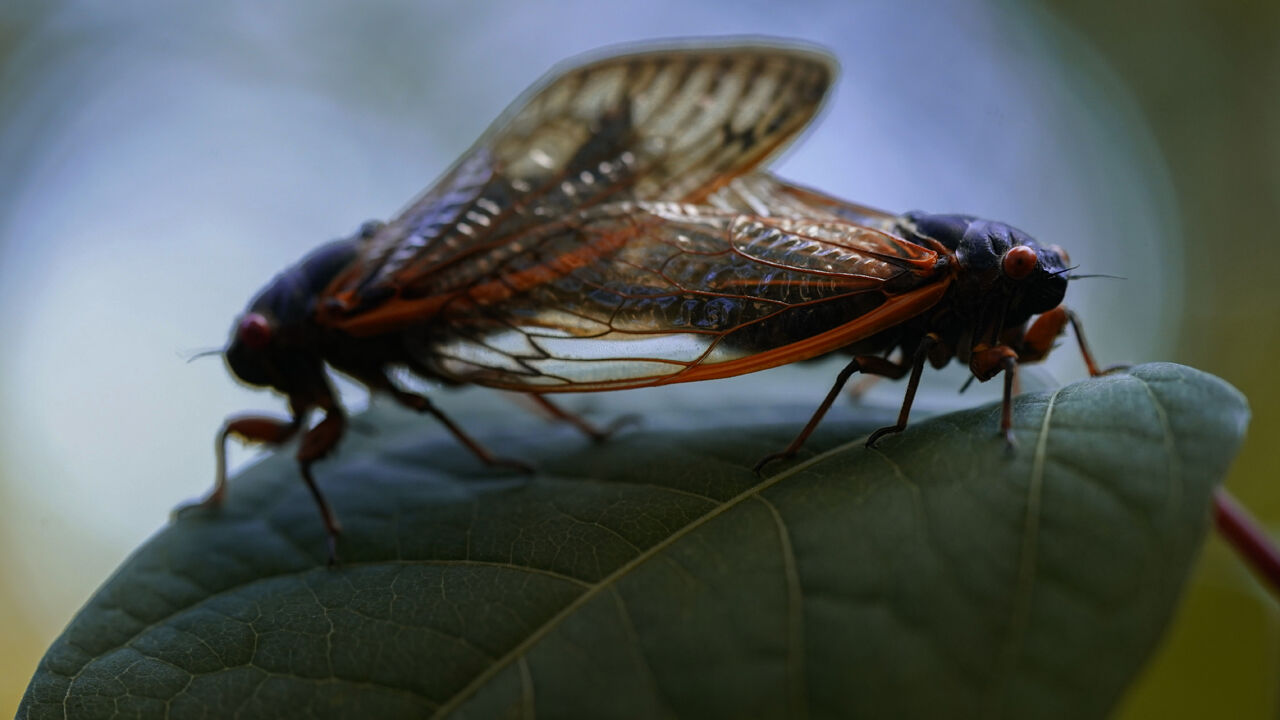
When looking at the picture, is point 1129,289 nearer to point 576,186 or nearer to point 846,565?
point 576,186

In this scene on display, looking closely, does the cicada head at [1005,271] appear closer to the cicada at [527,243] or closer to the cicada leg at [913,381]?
the cicada leg at [913,381]

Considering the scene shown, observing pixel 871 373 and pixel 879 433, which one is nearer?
pixel 879 433

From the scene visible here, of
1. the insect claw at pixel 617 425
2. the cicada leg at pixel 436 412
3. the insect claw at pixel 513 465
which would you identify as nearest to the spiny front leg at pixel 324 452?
the cicada leg at pixel 436 412

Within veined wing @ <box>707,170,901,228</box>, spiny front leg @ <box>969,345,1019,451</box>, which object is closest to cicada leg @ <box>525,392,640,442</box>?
veined wing @ <box>707,170,901,228</box>

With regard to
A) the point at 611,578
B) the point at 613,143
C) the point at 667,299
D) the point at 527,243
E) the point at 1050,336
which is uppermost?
the point at 613,143

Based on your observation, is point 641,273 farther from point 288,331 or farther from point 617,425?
point 288,331

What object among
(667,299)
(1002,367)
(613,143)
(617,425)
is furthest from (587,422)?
(1002,367)
